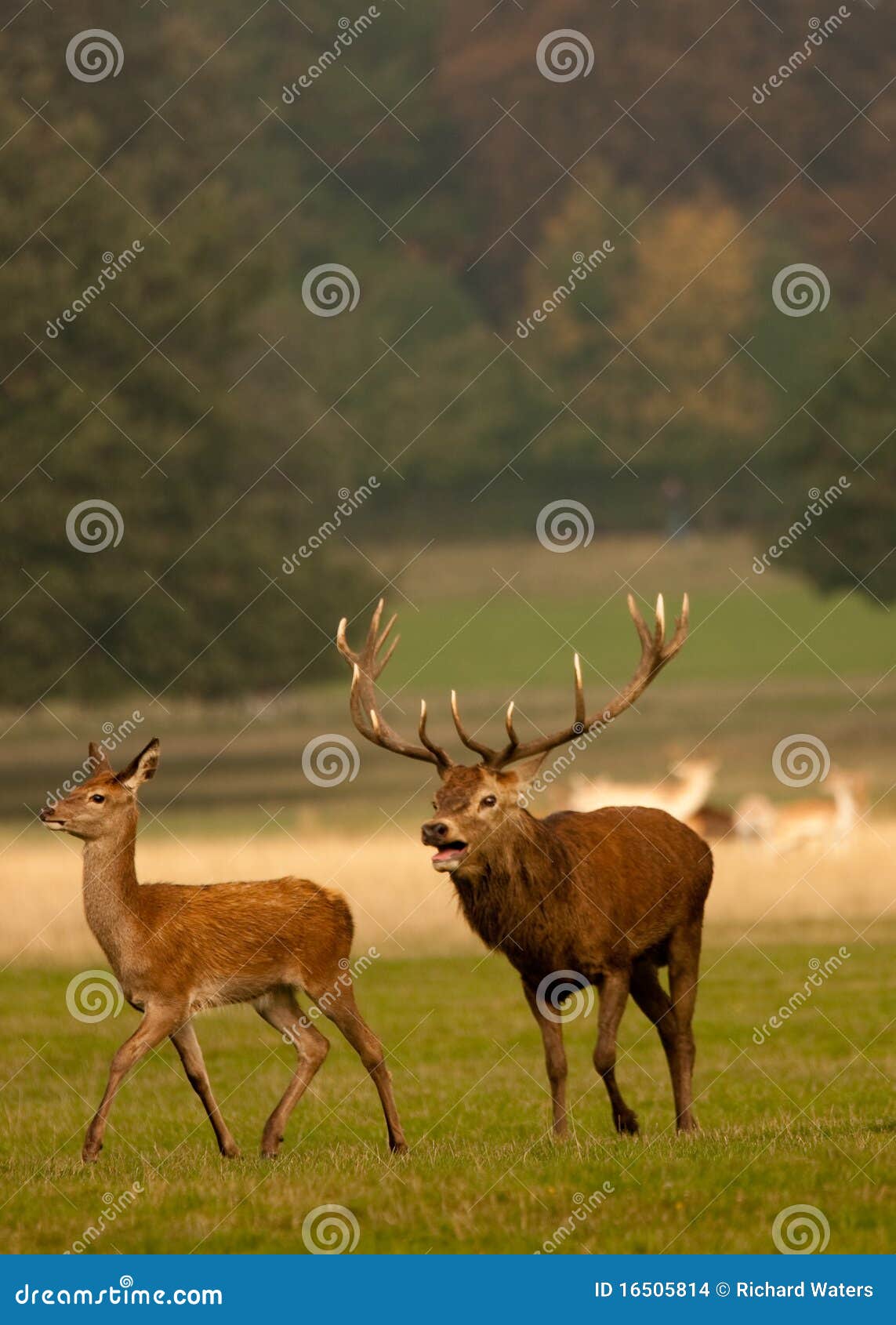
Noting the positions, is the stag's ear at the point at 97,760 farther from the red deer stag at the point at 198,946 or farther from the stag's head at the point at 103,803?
the stag's head at the point at 103,803

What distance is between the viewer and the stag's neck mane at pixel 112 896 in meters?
9.08

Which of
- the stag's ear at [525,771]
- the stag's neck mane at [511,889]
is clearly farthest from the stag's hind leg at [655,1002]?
the stag's ear at [525,771]

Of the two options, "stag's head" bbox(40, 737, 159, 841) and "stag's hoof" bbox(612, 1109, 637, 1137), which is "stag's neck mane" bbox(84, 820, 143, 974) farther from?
"stag's hoof" bbox(612, 1109, 637, 1137)

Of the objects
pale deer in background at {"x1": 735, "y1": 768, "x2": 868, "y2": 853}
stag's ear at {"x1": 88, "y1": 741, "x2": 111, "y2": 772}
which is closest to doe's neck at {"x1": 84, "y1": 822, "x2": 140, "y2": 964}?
stag's ear at {"x1": 88, "y1": 741, "x2": 111, "y2": 772}

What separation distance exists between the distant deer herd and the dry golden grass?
9211 millimetres

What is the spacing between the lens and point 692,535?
205 feet

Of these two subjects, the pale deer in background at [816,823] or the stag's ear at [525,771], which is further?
the pale deer in background at [816,823]

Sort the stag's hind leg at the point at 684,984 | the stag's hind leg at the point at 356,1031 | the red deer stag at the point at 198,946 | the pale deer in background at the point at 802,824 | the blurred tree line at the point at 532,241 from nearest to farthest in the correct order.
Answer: the red deer stag at the point at 198,946, the stag's hind leg at the point at 356,1031, the stag's hind leg at the point at 684,984, the pale deer in background at the point at 802,824, the blurred tree line at the point at 532,241

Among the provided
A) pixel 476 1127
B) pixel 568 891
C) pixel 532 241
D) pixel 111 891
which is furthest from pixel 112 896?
pixel 532 241

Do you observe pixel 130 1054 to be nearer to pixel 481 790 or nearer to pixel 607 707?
pixel 481 790

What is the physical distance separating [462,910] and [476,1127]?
1536 millimetres

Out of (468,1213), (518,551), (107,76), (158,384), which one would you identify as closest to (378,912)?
(468,1213)

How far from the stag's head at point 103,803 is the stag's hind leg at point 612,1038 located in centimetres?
211

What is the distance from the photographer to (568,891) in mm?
9523
